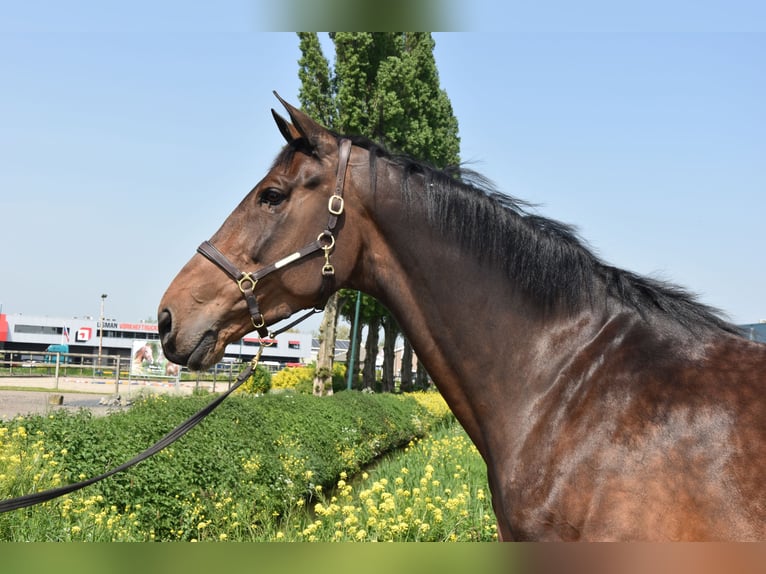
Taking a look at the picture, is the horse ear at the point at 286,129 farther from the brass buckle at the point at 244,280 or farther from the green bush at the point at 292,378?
the green bush at the point at 292,378

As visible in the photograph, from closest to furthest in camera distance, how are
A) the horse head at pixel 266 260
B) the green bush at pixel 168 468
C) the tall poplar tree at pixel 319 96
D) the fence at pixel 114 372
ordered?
the horse head at pixel 266 260
the green bush at pixel 168 468
the fence at pixel 114 372
the tall poplar tree at pixel 319 96

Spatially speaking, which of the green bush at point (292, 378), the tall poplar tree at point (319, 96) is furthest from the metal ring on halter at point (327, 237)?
the green bush at point (292, 378)

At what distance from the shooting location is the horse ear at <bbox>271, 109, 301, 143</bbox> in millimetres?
2850

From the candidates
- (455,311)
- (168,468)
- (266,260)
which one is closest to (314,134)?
(266,260)

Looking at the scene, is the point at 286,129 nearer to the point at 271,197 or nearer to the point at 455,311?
the point at 271,197

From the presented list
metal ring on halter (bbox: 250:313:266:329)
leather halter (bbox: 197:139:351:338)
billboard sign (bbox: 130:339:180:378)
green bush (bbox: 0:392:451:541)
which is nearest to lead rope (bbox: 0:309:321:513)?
metal ring on halter (bbox: 250:313:266:329)

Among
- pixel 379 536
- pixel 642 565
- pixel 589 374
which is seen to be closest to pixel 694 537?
pixel 589 374

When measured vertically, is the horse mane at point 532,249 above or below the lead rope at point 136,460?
above

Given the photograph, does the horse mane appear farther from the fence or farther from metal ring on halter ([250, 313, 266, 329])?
the fence

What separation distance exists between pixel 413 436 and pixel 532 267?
16836 mm

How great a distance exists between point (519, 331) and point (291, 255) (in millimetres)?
1025

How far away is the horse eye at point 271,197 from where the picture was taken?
Result: 275cm

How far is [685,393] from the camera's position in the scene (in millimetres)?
2217

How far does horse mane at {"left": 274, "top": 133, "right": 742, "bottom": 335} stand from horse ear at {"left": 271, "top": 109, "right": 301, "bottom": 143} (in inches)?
2.1
